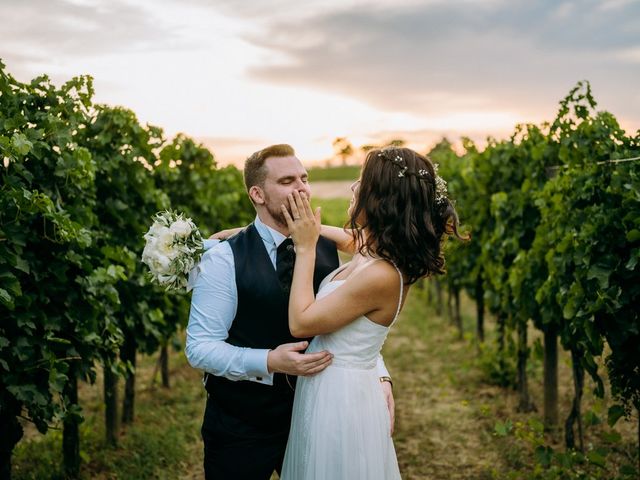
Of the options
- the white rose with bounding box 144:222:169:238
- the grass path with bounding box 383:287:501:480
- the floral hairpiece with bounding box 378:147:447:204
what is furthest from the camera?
the grass path with bounding box 383:287:501:480

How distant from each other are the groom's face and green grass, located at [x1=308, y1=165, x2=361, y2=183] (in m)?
72.8

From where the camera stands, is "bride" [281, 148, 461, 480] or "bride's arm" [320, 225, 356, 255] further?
"bride's arm" [320, 225, 356, 255]

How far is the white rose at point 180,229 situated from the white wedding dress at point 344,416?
2.27 feet

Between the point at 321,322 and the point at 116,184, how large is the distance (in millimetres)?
3612

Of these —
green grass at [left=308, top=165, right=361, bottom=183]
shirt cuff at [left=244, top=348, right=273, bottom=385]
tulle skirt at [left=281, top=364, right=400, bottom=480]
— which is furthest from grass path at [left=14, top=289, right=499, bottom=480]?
green grass at [left=308, top=165, right=361, bottom=183]

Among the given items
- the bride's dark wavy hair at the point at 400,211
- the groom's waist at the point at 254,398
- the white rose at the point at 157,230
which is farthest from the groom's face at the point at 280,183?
the groom's waist at the point at 254,398

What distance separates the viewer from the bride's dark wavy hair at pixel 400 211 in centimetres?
291

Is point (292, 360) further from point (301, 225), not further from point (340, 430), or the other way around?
point (301, 225)

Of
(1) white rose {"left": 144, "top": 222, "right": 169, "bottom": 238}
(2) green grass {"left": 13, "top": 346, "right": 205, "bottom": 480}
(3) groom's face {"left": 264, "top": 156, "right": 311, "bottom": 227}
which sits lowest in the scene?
(2) green grass {"left": 13, "top": 346, "right": 205, "bottom": 480}

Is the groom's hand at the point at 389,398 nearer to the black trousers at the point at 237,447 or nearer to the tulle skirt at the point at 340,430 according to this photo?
the tulle skirt at the point at 340,430

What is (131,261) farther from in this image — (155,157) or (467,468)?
(467,468)

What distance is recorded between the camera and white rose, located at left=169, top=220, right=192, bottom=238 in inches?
120

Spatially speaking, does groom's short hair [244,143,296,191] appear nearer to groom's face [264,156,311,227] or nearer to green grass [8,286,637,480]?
groom's face [264,156,311,227]

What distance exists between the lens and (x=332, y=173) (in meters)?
79.5
